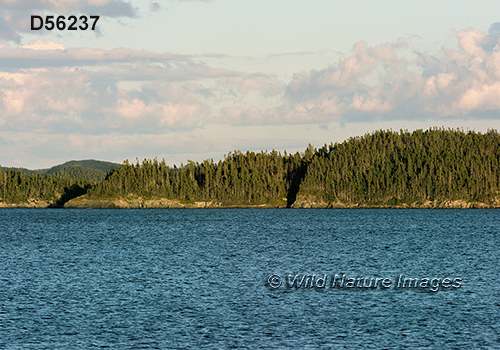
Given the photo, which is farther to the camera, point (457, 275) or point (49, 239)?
point (49, 239)

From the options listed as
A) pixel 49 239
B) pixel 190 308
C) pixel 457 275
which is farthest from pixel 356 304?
pixel 49 239

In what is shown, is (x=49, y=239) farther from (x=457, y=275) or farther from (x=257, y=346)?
(x=257, y=346)

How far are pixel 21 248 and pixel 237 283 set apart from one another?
4856 cm

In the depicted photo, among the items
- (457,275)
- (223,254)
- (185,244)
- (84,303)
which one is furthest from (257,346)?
(185,244)

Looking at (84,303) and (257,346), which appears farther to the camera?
(84,303)

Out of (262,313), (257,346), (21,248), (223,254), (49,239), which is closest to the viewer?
(257,346)

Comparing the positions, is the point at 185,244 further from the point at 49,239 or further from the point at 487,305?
the point at 487,305

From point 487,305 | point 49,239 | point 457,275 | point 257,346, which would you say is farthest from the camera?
point 49,239

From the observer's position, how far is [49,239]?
348 feet

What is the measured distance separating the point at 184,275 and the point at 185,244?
3711 centimetres

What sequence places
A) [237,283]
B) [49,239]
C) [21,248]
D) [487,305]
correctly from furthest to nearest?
[49,239], [21,248], [237,283], [487,305]

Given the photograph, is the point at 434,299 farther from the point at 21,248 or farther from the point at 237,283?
the point at 21,248

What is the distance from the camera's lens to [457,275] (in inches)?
2210

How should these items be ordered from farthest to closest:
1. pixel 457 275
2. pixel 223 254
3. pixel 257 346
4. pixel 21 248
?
pixel 21 248 < pixel 223 254 < pixel 457 275 < pixel 257 346
